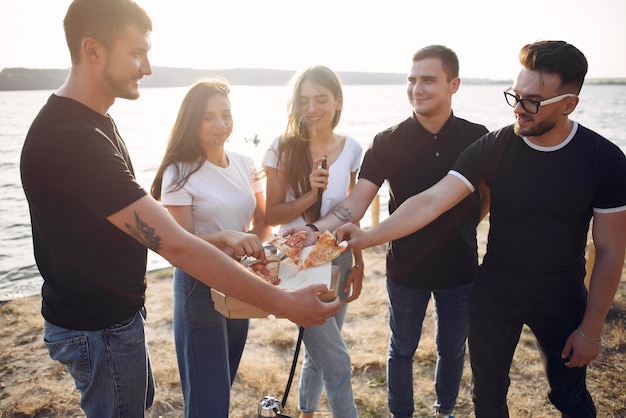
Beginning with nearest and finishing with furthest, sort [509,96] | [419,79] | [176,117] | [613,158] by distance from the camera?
[613,158]
[509,96]
[176,117]
[419,79]

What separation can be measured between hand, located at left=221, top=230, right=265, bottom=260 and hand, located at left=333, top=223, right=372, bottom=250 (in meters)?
0.60

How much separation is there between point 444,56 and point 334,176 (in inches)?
47.4

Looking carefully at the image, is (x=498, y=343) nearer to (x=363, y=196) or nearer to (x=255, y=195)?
(x=363, y=196)

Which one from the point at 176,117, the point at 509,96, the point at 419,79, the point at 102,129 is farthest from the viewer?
the point at 419,79

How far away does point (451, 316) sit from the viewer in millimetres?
3203

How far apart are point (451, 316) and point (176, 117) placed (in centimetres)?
247

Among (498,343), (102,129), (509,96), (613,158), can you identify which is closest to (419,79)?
(509,96)

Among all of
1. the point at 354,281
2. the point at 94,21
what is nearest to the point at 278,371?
the point at 354,281

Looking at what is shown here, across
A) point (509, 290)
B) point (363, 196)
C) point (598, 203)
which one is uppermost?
point (598, 203)

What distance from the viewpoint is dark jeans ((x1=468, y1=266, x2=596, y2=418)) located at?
8.08 ft

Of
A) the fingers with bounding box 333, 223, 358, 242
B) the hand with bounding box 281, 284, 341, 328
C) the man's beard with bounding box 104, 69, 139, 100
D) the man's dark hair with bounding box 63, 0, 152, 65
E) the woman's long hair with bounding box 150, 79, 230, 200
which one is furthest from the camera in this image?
the fingers with bounding box 333, 223, 358, 242

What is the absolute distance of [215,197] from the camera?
276 centimetres

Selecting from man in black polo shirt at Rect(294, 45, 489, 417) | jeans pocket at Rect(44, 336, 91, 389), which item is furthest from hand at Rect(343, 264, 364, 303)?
jeans pocket at Rect(44, 336, 91, 389)

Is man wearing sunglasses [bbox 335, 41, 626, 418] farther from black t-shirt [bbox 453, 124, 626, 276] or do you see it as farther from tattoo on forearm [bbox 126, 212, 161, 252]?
tattoo on forearm [bbox 126, 212, 161, 252]
